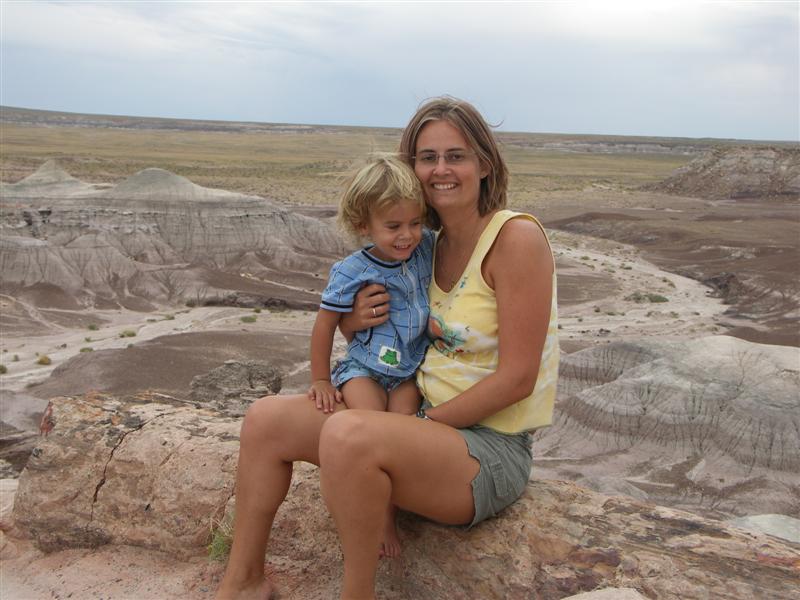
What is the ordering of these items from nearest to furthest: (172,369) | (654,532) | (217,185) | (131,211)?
(654,532)
(172,369)
(131,211)
(217,185)

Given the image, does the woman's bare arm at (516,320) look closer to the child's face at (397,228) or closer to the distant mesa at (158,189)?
the child's face at (397,228)

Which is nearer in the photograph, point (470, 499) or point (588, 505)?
point (470, 499)

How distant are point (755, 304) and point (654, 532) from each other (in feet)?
87.0

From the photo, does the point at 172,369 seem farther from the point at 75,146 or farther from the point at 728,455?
the point at 75,146

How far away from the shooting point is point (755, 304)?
26875mm

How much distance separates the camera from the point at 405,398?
3357mm

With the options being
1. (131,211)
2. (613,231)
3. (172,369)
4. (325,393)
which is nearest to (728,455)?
(325,393)

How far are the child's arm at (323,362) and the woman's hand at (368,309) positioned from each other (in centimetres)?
9

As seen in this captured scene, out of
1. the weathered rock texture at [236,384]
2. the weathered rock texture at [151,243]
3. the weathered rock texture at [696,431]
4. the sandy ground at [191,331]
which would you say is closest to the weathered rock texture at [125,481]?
the sandy ground at [191,331]

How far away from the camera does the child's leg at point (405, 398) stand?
3.35m

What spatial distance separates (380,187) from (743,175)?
61.7 metres

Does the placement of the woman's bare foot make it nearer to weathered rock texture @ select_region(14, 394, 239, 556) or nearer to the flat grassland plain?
weathered rock texture @ select_region(14, 394, 239, 556)

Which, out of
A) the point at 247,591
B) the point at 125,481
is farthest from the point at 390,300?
the point at 125,481

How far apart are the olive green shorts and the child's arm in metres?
0.62
